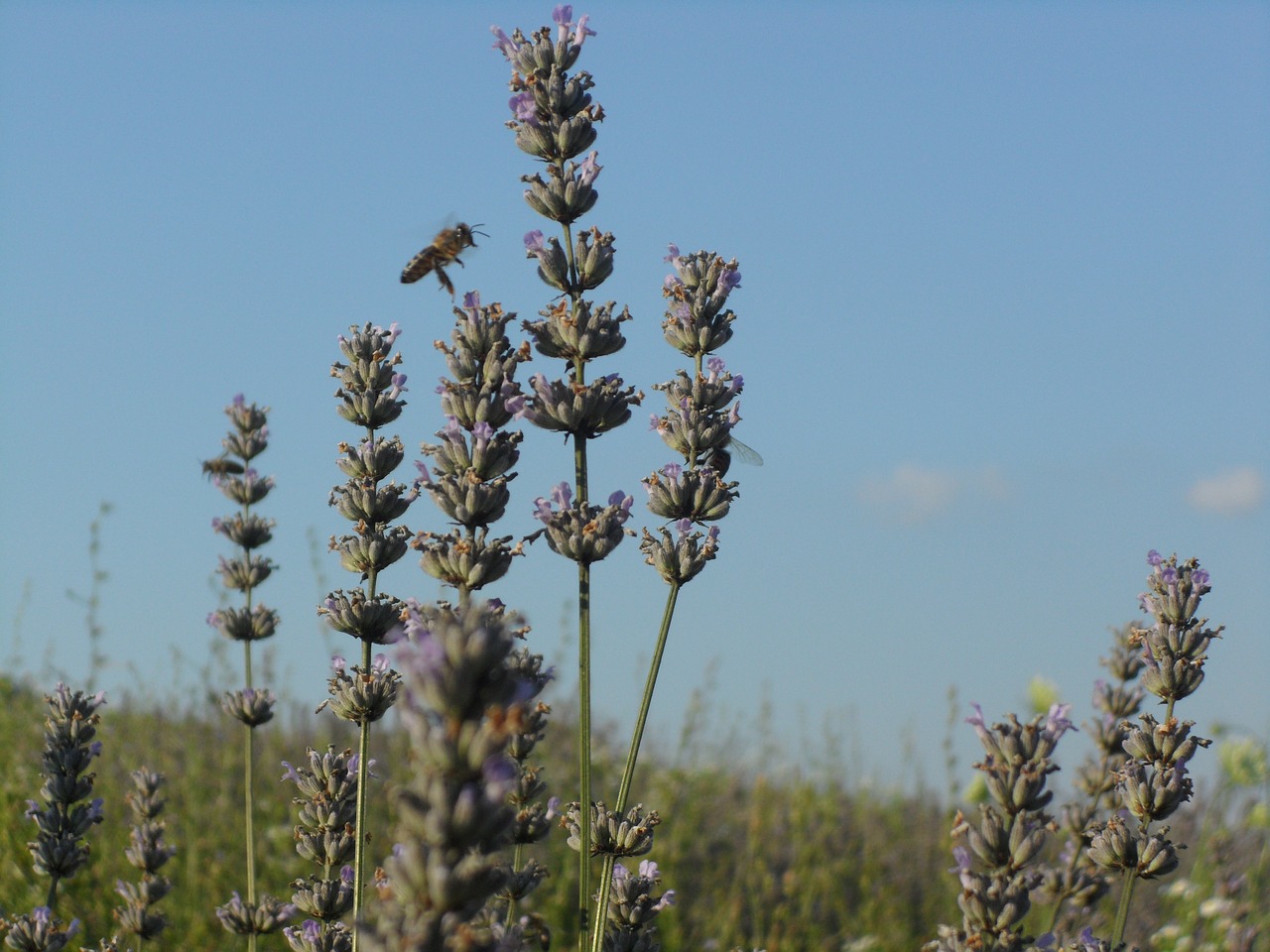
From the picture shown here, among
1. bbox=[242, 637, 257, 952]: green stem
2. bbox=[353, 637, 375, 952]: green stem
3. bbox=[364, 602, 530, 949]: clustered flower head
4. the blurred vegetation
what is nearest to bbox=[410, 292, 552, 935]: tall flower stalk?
bbox=[353, 637, 375, 952]: green stem

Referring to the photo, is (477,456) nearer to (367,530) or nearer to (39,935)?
(367,530)

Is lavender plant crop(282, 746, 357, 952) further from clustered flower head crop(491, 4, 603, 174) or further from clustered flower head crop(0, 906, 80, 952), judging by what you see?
clustered flower head crop(491, 4, 603, 174)

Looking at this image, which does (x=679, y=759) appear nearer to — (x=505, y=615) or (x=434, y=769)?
(x=505, y=615)

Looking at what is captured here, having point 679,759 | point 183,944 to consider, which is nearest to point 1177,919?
point 679,759

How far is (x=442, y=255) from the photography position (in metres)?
4.79

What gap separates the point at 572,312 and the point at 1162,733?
2.00 metres

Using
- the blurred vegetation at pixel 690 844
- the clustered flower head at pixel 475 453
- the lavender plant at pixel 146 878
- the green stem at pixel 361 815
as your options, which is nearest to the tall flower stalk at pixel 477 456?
the clustered flower head at pixel 475 453

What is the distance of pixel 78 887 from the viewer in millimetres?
6266

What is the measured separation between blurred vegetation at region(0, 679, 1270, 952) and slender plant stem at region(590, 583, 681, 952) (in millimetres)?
4096

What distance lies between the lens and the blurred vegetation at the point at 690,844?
7.08m

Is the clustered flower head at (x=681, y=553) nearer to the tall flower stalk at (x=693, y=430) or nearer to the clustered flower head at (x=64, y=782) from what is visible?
the tall flower stalk at (x=693, y=430)

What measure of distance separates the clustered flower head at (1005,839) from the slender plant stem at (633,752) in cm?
73

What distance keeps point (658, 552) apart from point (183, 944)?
15.5 feet

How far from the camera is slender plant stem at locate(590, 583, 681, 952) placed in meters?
2.70
